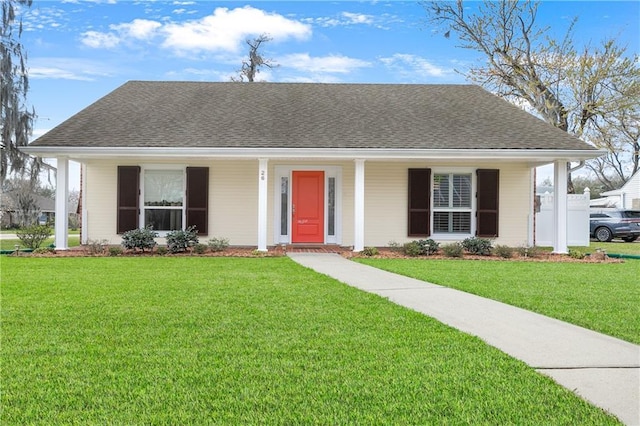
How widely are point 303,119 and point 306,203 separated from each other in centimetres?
242

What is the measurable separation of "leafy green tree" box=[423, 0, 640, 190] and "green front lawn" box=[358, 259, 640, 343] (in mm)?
15873

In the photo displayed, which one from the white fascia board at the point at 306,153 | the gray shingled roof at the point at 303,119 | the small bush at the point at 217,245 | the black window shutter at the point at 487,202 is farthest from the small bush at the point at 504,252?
the small bush at the point at 217,245

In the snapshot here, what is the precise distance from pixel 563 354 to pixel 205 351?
9.28 ft

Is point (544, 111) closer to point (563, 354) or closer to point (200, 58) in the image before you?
point (200, 58)

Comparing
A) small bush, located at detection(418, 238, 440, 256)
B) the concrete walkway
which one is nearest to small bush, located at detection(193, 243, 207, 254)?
small bush, located at detection(418, 238, 440, 256)

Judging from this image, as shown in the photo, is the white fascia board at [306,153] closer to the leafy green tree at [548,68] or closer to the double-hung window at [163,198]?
the double-hung window at [163,198]

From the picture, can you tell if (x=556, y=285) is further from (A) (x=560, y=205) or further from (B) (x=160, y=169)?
(B) (x=160, y=169)

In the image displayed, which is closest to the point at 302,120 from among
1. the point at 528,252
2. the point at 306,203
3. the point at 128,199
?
the point at 306,203

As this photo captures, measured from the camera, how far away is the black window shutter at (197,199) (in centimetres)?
1467

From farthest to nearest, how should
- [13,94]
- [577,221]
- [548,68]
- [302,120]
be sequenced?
1. [548,68]
2. [13,94]
3. [577,221]
4. [302,120]

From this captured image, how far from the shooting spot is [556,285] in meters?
8.09

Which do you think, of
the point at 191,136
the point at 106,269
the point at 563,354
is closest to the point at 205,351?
the point at 563,354

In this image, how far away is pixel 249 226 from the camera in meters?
15.1

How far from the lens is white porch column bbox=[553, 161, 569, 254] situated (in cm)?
1370
